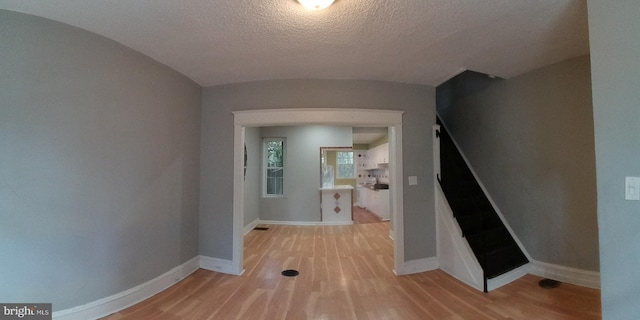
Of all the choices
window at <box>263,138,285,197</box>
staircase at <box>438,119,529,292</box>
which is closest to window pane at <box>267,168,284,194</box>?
window at <box>263,138,285,197</box>

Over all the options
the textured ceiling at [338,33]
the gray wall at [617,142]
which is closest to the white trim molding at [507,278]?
the gray wall at [617,142]

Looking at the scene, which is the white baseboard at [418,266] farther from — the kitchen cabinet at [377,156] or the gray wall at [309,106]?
the kitchen cabinet at [377,156]

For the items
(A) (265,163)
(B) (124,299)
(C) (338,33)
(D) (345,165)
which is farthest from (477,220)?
(D) (345,165)

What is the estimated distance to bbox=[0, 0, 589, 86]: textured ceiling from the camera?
5.25 feet

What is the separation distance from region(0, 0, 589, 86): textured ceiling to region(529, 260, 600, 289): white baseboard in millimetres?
2374

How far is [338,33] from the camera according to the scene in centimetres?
191

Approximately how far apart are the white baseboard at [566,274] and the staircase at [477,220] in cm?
12

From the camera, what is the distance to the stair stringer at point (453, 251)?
2463mm

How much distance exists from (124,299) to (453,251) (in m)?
3.58

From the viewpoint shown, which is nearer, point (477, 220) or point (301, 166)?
point (477, 220)

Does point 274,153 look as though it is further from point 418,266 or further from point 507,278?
point 507,278

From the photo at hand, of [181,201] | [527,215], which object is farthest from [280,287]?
[527,215]

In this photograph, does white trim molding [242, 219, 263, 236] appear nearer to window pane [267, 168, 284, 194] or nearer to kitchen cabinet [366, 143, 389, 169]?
window pane [267, 168, 284, 194]

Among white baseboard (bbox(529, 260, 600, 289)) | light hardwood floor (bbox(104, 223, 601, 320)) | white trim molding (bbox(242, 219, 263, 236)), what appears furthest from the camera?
white trim molding (bbox(242, 219, 263, 236))
